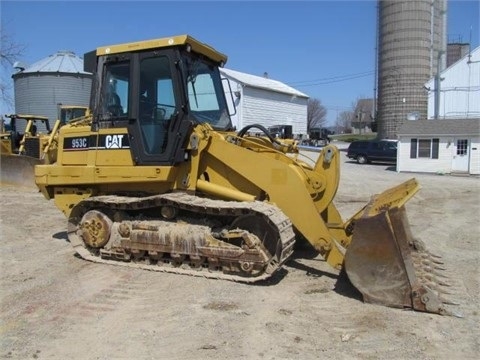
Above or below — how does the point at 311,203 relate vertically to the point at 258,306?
above

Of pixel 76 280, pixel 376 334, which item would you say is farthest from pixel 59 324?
pixel 376 334

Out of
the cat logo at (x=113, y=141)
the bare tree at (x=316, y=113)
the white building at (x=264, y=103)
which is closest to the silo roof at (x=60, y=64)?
the white building at (x=264, y=103)

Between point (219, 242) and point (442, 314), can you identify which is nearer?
point (442, 314)

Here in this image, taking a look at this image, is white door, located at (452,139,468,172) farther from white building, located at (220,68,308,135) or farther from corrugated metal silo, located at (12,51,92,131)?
corrugated metal silo, located at (12,51,92,131)

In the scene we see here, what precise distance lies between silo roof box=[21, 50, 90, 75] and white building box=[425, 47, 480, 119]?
78.7 ft

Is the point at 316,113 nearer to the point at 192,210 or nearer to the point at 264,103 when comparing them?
the point at 264,103

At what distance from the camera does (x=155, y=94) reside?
6.84m

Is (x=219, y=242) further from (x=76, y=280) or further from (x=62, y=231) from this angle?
(x=62, y=231)

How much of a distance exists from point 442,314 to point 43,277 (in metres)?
4.81

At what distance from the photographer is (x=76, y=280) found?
6.31 meters

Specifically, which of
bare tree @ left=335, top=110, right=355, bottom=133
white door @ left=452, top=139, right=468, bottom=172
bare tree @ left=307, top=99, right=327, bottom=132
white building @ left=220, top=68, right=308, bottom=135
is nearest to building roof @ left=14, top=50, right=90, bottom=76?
white building @ left=220, top=68, right=308, bottom=135

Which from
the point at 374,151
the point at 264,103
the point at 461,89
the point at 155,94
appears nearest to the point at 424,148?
the point at 374,151

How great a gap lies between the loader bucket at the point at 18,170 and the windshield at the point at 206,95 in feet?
30.2

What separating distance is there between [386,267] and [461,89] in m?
30.1
